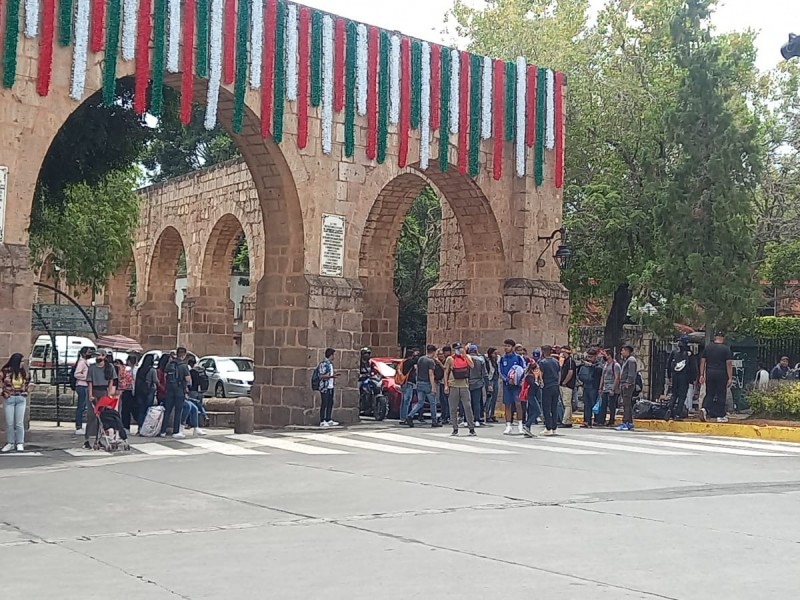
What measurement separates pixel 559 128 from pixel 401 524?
674 inches

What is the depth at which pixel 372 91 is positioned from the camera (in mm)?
21469

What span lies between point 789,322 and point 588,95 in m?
9.72

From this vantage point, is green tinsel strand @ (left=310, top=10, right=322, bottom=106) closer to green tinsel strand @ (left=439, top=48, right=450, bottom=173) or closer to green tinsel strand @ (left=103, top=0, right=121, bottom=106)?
green tinsel strand @ (left=439, top=48, right=450, bottom=173)

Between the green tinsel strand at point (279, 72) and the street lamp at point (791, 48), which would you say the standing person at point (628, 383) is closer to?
the green tinsel strand at point (279, 72)

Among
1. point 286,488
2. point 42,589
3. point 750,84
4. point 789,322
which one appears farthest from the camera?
point 789,322

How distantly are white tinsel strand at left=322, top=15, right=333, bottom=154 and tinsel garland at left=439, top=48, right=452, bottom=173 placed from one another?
2.68 m

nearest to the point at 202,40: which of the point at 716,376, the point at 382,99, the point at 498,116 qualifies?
the point at 382,99

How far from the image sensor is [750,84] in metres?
29.7

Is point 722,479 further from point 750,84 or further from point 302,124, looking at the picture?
point 750,84

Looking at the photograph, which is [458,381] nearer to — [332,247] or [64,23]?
[332,247]

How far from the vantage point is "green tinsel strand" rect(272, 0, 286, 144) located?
20.0 metres

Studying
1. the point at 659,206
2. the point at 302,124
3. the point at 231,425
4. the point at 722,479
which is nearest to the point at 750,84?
the point at 659,206

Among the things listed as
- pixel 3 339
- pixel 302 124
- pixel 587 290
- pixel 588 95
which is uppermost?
pixel 588 95

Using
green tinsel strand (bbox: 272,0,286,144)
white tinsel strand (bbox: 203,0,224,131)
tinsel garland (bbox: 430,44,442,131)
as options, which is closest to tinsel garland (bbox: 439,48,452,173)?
tinsel garland (bbox: 430,44,442,131)
